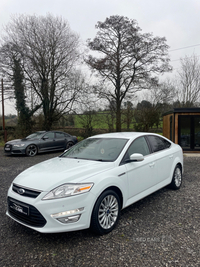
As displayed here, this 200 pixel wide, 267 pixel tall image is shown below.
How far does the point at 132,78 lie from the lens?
18844 mm

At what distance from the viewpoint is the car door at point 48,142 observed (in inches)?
460

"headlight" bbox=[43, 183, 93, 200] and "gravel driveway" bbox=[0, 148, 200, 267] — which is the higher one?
"headlight" bbox=[43, 183, 93, 200]

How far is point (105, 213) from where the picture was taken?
3.15 metres

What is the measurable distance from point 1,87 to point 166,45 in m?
15.3

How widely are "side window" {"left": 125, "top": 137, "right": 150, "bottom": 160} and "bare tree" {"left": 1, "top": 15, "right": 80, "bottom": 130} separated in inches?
603

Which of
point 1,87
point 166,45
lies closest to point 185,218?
point 166,45

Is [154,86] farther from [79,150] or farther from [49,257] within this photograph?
[49,257]

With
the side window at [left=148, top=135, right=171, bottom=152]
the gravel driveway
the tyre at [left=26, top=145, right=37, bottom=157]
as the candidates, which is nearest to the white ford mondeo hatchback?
the side window at [left=148, top=135, right=171, bottom=152]

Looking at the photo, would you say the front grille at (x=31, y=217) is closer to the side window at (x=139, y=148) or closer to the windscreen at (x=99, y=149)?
the windscreen at (x=99, y=149)

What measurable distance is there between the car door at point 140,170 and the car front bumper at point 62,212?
961 millimetres

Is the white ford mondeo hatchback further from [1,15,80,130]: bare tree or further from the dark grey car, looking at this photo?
[1,15,80,130]: bare tree

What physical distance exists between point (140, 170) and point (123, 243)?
1.30 m

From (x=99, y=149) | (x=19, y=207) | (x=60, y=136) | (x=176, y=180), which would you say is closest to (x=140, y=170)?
(x=99, y=149)

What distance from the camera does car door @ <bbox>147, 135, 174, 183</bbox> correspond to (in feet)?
14.4
